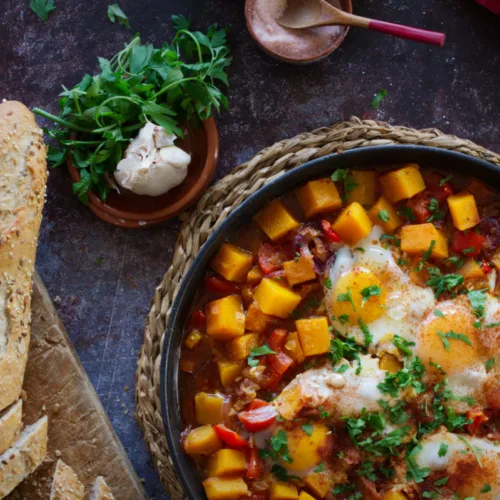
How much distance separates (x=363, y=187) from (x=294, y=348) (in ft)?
3.30

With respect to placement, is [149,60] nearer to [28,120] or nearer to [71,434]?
[28,120]

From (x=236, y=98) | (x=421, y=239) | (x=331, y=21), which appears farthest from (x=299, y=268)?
(x=331, y=21)

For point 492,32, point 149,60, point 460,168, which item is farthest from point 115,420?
point 492,32

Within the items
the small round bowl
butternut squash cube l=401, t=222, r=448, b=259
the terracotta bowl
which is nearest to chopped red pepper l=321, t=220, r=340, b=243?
butternut squash cube l=401, t=222, r=448, b=259

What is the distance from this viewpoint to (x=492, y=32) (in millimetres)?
4863

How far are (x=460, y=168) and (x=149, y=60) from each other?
78.0 inches

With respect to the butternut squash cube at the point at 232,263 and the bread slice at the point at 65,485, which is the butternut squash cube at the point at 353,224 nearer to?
the butternut squash cube at the point at 232,263

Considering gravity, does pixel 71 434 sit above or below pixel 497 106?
below

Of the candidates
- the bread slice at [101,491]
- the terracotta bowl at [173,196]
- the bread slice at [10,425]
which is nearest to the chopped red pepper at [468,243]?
the terracotta bowl at [173,196]

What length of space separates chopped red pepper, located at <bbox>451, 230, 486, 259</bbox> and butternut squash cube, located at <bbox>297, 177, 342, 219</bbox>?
69 cm

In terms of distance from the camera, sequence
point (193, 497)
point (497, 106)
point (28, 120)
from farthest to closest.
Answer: point (497, 106) → point (28, 120) → point (193, 497)

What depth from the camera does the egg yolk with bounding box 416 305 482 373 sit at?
395cm

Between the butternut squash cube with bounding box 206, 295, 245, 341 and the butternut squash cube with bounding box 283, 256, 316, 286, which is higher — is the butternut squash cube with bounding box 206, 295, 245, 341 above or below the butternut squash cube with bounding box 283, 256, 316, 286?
below

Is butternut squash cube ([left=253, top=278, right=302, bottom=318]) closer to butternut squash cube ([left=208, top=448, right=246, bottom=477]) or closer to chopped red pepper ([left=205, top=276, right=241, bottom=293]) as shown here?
chopped red pepper ([left=205, top=276, right=241, bottom=293])
